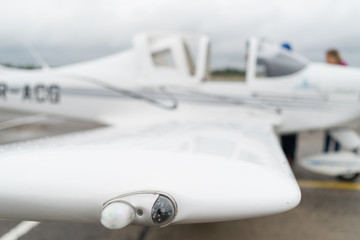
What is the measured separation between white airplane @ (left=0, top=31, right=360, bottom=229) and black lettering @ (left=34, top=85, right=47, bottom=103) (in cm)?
2

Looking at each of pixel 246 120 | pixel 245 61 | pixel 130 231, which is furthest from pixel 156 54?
pixel 130 231

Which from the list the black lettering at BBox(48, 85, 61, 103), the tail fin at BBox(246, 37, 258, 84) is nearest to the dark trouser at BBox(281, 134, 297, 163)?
the tail fin at BBox(246, 37, 258, 84)

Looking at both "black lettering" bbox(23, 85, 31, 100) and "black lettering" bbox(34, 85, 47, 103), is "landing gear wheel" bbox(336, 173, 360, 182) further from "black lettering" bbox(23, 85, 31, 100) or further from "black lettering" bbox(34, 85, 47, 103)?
"black lettering" bbox(23, 85, 31, 100)

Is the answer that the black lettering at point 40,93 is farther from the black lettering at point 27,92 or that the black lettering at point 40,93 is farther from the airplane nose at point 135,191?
the airplane nose at point 135,191

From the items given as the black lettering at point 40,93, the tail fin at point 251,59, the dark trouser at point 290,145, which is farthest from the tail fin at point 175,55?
the dark trouser at point 290,145

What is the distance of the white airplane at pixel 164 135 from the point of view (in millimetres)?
1556

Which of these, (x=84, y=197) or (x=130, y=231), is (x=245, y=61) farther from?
(x=84, y=197)

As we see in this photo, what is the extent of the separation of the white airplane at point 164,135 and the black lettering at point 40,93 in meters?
0.02

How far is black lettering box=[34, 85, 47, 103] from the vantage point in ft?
15.4

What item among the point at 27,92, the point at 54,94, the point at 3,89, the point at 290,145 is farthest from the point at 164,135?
the point at 3,89

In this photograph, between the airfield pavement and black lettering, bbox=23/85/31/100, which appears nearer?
the airfield pavement

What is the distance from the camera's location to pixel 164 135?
9.70 ft

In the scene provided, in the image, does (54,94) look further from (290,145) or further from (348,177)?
(348,177)

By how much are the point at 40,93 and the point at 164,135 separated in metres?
2.66
